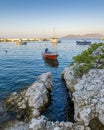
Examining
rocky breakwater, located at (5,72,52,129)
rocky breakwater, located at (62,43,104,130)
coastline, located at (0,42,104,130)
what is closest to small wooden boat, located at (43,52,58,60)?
rocky breakwater, located at (5,72,52,129)

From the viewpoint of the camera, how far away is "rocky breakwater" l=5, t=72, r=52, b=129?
725 inches

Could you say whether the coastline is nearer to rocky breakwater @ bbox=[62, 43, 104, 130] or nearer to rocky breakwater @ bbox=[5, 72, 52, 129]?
rocky breakwater @ bbox=[62, 43, 104, 130]

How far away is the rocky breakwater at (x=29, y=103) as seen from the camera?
725 inches

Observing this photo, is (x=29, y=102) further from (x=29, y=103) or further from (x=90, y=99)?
(x=90, y=99)

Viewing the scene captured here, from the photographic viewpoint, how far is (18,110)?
757 inches

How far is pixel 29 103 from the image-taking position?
63.0ft

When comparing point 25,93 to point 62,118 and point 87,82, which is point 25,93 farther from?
point 87,82

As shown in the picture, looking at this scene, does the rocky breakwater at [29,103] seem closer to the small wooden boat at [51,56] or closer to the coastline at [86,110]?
the coastline at [86,110]

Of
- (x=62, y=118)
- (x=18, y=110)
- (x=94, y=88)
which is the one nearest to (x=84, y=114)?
(x=94, y=88)

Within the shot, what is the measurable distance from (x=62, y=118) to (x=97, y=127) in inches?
192

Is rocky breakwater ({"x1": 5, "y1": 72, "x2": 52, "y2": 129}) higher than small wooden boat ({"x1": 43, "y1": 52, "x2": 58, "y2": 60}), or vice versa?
small wooden boat ({"x1": 43, "y1": 52, "x2": 58, "y2": 60})

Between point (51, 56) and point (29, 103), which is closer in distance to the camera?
point (29, 103)

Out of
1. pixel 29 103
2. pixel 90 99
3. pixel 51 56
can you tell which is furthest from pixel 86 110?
pixel 51 56

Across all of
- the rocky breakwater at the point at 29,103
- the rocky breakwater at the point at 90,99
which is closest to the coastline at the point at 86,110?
the rocky breakwater at the point at 90,99
